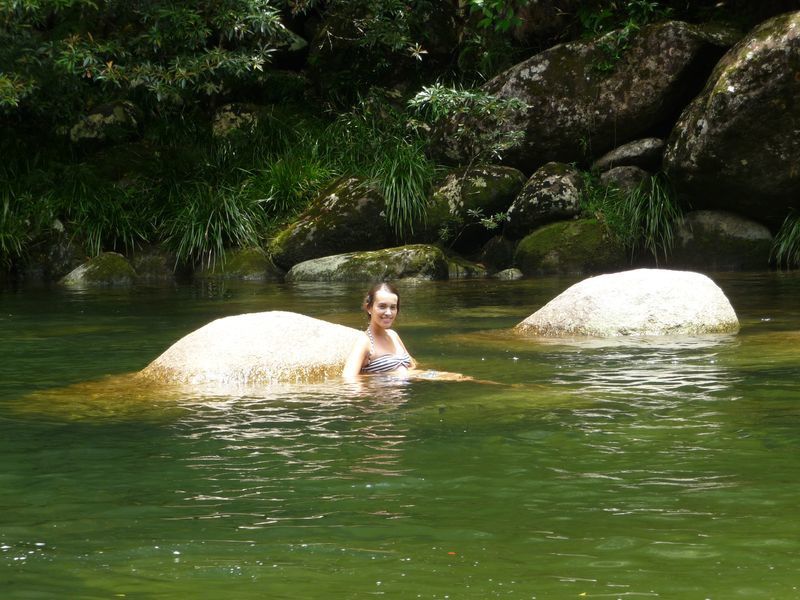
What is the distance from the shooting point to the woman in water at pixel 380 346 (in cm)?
775

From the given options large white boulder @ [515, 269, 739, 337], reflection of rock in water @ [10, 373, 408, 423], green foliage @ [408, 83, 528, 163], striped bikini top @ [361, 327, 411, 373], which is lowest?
reflection of rock in water @ [10, 373, 408, 423]

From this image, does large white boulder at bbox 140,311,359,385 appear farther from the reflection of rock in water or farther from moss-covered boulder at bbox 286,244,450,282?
moss-covered boulder at bbox 286,244,450,282

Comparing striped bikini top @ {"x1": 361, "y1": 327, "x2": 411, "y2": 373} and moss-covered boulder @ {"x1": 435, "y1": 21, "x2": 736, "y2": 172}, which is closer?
striped bikini top @ {"x1": 361, "y1": 327, "x2": 411, "y2": 373}

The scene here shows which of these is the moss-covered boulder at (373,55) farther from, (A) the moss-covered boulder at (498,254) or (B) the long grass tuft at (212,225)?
(A) the moss-covered boulder at (498,254)

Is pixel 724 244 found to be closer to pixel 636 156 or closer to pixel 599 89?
pixel 636 156

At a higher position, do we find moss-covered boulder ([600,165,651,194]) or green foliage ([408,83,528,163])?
green foliage ([408,83,528,163])

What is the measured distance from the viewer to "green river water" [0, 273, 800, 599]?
345 centimetres

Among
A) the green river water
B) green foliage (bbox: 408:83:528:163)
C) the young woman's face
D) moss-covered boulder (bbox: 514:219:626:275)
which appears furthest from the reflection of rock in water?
moss-covered boulder (bbox: 514:219:626:275)

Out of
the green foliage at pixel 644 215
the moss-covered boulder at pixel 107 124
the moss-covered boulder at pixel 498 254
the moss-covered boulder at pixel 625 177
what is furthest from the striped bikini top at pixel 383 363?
the moss-covered boulder at pixel 107 124

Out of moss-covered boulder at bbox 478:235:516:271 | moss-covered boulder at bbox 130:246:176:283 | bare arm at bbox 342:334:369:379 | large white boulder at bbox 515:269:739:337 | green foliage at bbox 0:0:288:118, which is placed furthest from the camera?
moss-covered boulder at bbox 130:246:176:283

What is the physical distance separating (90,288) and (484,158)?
634 cm

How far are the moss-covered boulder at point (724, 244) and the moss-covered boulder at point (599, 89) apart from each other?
1940 mm

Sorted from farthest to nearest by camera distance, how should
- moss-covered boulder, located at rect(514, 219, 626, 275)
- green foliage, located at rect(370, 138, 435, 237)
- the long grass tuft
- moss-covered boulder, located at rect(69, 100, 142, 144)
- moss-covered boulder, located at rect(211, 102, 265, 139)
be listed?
moss-covered boulder, located at rect(211, 102, 265, 139)
moss-covered boulder, located at rect(69, 100, 142, 144)
the long grass tuft
green foliage, located at rect(370, 138, 435, 237)
moss-covered boulder, located at rect(514, 219, 626, 275)

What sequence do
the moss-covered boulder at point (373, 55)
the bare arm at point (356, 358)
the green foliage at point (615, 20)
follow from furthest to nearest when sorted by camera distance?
the moss-covered boulder at point (373, 55) → the green foliage at point (615, 20) → the bare arm at point (356, 358)
